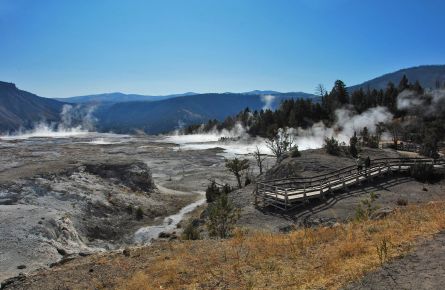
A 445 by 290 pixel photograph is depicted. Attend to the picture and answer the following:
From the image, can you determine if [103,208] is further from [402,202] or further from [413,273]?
[413,273]

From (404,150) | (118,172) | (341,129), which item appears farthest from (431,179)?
(341,129)

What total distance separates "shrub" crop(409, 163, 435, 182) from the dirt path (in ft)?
71.1

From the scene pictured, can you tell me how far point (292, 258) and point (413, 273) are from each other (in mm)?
4115

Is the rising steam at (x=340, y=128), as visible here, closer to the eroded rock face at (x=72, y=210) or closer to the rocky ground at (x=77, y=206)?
the rocky ground at (x=77, y=206)

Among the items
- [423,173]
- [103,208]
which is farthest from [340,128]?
[103,208]

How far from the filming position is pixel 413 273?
10359 mm

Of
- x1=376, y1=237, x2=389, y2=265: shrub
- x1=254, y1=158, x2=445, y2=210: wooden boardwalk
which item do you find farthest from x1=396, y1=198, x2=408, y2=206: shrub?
x1=376, y1=237, x2=389, y2=265: shrub

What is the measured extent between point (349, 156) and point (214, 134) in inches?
4673

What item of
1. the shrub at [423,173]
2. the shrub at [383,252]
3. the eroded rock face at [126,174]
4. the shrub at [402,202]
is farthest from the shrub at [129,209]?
the shrub at [383,252]

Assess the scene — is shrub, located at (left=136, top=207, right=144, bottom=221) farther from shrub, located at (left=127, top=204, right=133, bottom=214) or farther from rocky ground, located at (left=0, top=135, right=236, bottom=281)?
shrub, located at (left=127, top=204, right=133, bottom=214)

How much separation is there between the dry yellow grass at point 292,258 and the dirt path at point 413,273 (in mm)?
363

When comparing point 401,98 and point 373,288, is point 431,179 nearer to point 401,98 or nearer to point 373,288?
point 373,288

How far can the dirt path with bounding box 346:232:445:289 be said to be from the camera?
9.77m

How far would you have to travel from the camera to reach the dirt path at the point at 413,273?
9.77 m
